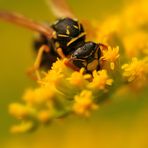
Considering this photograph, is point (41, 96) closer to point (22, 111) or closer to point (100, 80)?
point (22, 111)

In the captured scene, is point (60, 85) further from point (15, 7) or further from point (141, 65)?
point (15, 7)

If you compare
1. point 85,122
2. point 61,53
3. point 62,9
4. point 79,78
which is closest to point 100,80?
point 79,78

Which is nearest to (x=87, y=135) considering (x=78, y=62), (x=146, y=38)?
(x=146, y=38)

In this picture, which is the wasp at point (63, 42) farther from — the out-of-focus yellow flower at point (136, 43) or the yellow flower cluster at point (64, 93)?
the out-of-focus yellow flower at point (136, 43)

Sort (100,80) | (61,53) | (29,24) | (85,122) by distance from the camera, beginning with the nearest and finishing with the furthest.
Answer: (100,80)
(61,53)
(29,24)
(85,122)

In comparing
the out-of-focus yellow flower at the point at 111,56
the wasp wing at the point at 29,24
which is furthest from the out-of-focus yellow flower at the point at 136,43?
the wasp wing at the point at 29,24
